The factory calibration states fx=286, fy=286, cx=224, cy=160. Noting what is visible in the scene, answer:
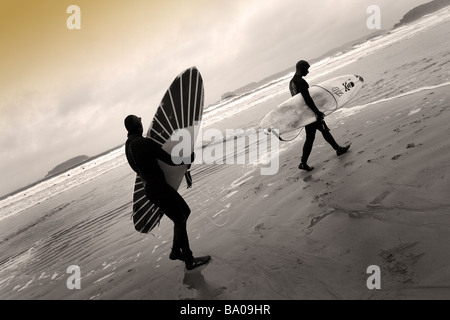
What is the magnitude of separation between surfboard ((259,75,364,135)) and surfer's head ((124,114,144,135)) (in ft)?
13.8

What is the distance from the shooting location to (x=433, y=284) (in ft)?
7.57

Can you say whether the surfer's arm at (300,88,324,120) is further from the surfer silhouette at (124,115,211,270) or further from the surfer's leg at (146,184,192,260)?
the surfer's leg at (146,184,192,260)

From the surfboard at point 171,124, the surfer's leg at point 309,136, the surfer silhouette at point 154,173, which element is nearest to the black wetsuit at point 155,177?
the surfer silhouette at point 154,173

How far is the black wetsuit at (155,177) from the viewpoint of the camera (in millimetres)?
3531

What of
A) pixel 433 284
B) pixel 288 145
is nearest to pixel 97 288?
pixel 433 284

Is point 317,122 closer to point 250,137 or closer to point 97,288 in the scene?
point 97,288

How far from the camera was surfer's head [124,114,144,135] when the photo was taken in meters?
3.64

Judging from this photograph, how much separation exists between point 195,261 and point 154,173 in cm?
137

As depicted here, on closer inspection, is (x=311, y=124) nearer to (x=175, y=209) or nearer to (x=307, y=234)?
(x=307, y=234)

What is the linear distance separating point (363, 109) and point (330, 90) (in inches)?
65.9

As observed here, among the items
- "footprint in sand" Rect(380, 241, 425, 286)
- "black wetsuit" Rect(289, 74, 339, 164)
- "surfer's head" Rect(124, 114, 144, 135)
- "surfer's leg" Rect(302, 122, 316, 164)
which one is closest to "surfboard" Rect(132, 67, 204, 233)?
"surfer's head" Rect(124, 114, 144, 135)

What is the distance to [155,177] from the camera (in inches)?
144

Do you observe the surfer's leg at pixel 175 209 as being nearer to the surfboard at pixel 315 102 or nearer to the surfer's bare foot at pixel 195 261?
the surfer's bare foot at pixel 195 261

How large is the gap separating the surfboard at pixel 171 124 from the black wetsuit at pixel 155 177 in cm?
72
